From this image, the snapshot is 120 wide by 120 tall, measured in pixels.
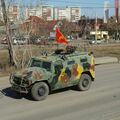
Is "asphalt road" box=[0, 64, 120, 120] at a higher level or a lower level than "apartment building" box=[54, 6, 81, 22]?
lower

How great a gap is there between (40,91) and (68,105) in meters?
1.42

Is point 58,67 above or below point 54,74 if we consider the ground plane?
above

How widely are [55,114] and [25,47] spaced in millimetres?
13136

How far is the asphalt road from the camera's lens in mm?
11758

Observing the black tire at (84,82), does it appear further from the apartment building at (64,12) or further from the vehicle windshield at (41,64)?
the apartment building at (64,12)

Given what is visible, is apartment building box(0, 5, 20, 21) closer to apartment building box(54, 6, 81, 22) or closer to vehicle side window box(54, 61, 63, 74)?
vehicle side window box(54, 61, 63, 74)

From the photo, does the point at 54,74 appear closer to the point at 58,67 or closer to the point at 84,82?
the point at 58,67

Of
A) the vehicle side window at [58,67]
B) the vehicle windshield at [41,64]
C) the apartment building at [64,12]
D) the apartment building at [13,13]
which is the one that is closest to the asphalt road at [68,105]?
the vehicle side window at [58,67]

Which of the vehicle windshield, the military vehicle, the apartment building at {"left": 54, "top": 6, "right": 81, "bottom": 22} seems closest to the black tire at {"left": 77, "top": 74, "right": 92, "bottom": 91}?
the military vehicle

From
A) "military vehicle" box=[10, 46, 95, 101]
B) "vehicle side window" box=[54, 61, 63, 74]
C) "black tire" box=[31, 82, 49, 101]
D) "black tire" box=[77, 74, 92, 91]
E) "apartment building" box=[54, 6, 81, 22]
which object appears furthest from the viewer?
"apartment building" box=[54, 6, 81, 22]

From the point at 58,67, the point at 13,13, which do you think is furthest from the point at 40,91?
the point at 13,13

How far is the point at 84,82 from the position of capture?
1597cm

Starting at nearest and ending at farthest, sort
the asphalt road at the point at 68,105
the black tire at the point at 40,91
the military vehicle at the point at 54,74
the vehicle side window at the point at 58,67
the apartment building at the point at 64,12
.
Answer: the asphalt road at the point at 68,105
the black tire at the point at 40,91
the military vehicle at the point at 54,74
the vehicle side window at the point at 58,67
the apartment building at the point at 64,12

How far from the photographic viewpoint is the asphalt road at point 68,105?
1176 cm
